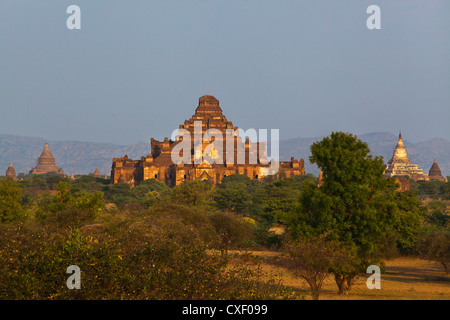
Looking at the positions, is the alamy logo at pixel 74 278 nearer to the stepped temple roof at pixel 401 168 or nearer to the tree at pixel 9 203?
the tree at pixel 9 203

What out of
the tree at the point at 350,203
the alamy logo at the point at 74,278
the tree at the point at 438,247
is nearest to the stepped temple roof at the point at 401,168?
the tree at the point at 438,247

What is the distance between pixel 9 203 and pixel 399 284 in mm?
24530

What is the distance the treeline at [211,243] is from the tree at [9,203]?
7cm

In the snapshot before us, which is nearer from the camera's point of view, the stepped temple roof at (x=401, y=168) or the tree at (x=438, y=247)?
the tree at (x=438, y=247)

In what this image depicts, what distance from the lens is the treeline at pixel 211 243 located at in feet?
52.6

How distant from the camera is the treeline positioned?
1603 cm

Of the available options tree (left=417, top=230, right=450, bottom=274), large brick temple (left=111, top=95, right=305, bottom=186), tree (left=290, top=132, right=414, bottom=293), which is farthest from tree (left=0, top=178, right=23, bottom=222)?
large brick temple (left=111, top=95, right=305, bottom=186)

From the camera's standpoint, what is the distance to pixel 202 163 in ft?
340

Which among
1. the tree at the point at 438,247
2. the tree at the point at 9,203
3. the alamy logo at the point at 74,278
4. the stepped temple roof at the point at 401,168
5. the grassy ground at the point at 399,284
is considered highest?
the stepped temple roof at the point at 401,168

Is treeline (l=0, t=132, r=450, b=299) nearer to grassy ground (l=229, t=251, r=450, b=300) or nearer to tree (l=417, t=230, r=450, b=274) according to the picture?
tree (l=417, t=230, r=450, b=274)

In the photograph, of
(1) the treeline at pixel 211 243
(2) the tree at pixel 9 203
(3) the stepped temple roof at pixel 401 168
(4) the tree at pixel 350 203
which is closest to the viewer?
(1) the treeline at pixel 211 243

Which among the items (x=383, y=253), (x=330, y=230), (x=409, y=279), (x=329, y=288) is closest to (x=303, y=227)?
(x=330, y=230)

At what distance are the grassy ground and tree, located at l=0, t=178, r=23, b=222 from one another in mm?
14532

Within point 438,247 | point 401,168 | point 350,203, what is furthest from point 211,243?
point 401,168
